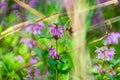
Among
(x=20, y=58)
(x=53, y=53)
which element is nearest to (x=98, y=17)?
→ (x=53, y=53)

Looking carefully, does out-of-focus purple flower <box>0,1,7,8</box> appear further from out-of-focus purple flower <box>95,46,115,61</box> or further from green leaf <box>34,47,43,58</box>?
out-of-focus purple flower <box>95,46,115,61</box>

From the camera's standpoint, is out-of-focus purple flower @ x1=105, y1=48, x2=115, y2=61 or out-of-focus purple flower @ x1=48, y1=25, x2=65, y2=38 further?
out-of-focus purple flower @ x1=105, y1=48, x2=115, y2=61

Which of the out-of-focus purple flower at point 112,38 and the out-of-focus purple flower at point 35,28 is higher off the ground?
the out-of-focus purple flower at point 35,28

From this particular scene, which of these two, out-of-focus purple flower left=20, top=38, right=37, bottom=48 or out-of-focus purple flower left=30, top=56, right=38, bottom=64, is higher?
out-of-focus purple flower left=20, top=38, right=37, bottom=48

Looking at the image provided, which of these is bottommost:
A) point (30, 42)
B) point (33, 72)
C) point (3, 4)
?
point (33, 72)

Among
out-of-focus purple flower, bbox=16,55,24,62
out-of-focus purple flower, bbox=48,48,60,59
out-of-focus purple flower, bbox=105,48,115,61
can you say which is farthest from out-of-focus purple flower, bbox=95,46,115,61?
out-of-focus purple flower, bbox=16,55,24,62

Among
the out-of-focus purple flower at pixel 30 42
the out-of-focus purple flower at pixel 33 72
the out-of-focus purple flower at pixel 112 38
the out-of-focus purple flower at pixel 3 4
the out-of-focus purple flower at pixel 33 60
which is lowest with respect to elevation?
the out-of-focus purple flower at pixel 33 72

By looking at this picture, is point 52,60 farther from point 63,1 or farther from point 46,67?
point 63,1

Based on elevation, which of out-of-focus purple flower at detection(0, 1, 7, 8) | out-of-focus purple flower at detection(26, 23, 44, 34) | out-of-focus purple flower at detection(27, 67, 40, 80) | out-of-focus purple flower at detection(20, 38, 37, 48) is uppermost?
out-of-focus purple flower at detection(0, 1, 7, 8)

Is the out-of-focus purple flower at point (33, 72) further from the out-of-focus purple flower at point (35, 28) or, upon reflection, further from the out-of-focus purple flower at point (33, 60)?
the out-of-focus purple flower at point (35, 28)

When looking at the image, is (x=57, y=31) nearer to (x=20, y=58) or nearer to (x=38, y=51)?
(x=38, y=51)

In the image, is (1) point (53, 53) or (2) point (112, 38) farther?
(2) point (112, 38)

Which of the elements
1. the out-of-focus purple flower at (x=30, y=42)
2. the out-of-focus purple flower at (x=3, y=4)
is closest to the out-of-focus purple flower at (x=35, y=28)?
the out-of-focus purple flower at (x=30, y=42)
